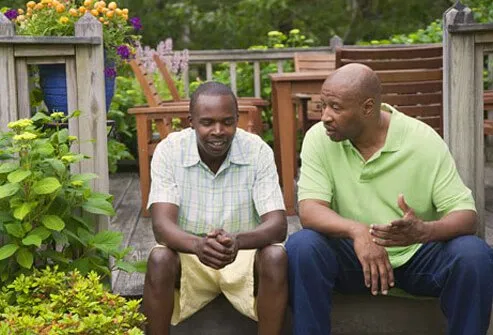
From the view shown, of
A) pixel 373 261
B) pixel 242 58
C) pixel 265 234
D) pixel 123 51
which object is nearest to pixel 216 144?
pixel 265 234

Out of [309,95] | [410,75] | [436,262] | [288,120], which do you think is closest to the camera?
[436,262]

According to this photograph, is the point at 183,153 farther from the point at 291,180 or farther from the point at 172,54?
the point at 172,54

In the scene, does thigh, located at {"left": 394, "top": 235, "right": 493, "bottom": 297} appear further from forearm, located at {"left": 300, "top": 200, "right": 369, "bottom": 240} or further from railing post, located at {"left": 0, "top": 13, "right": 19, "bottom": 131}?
railing post, located at {"left": 0, "top": 13, "right": 19, "bottom": 131}

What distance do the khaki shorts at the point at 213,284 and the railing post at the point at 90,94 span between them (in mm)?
571

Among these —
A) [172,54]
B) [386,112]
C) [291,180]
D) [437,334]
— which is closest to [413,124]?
[386,112]

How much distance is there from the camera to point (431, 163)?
3703 mm

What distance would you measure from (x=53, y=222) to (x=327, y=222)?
37.6 inches

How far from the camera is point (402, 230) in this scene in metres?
3.46

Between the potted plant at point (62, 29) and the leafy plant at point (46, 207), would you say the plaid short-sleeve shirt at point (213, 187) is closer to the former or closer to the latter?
the leafy plant at point (46, 207)

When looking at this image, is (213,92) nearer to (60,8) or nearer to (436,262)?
(436,262)

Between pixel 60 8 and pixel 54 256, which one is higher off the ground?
pixel 60 8

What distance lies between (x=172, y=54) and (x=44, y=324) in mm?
4015

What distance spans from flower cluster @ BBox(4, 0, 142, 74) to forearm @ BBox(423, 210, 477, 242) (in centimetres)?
204

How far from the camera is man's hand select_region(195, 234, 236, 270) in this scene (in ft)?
11.2
